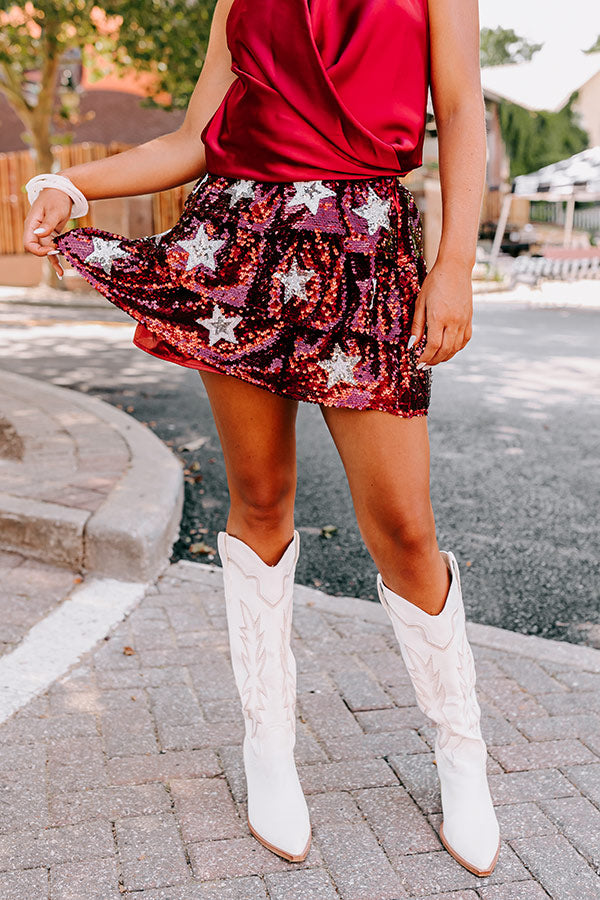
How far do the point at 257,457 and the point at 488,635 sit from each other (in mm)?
1383

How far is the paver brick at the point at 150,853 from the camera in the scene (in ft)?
5.97

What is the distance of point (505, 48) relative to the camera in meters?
65.1

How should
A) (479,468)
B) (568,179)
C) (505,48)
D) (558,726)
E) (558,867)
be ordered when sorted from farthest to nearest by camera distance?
(505,48)
(568,179)
(479,468)
(558,726)
(558,867)

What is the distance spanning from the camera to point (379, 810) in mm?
2064

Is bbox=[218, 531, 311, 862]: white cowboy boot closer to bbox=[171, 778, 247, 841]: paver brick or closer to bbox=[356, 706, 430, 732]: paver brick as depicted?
bbox=[171, 778, 247, 841]: paver brick

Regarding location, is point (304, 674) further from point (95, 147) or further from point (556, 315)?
point (95, 147)

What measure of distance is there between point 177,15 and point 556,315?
7008 millimetres

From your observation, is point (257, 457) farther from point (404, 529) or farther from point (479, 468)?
point (479, 468)

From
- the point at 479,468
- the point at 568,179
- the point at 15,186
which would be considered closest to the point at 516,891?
the point at 479,468

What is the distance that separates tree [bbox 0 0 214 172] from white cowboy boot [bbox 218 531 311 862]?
1219cm

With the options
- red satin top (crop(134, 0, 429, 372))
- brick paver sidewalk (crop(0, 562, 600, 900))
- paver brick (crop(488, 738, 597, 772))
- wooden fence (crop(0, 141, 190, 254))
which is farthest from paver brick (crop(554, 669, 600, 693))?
wooden fence (crop(0, 141, 190, 254))

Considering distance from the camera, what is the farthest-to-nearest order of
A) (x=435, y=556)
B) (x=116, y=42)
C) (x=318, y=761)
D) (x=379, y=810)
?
1. (x=116, y=42)
2. (x=318, y=761)
3. (x=379, y=810)
4. (x=435, y=556)

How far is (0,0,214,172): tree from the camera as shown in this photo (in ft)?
42.5

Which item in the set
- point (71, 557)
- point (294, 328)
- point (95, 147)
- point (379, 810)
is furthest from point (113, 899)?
point (95, 147)
